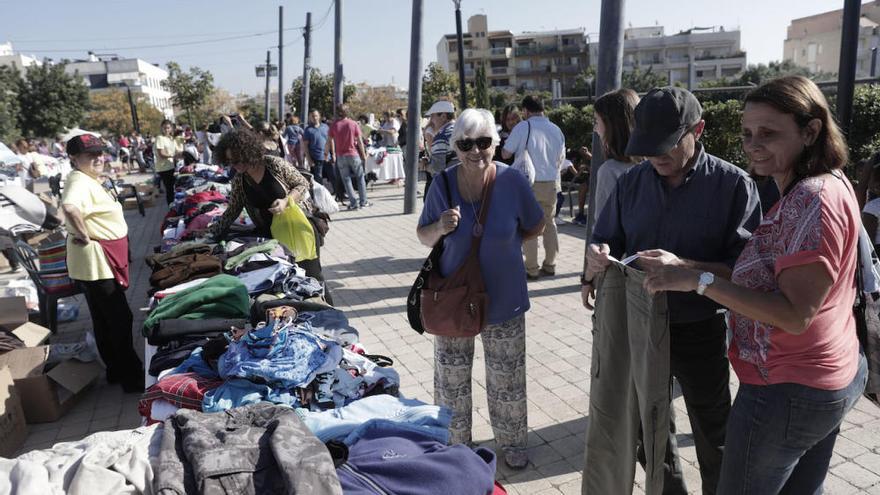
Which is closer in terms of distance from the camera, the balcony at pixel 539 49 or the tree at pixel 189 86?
the tree at pixel 189 86

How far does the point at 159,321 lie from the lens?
3404mm

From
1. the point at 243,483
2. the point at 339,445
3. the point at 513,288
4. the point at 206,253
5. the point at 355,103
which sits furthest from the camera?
the point at 355,103

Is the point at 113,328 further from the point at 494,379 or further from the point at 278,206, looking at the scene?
the point at 494,379

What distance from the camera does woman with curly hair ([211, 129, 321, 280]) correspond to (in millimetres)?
4719

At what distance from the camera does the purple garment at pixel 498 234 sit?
312 centimetres

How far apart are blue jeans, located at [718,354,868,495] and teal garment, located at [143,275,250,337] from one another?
2671mm

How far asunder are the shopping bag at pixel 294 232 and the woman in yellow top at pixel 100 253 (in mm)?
1166

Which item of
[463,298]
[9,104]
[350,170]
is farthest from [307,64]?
[9,104]

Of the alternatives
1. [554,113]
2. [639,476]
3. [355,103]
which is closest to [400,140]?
[554,113]

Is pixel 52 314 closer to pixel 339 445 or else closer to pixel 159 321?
pixel 159 321

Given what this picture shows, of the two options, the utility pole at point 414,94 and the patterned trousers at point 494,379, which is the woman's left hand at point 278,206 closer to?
the patterned trousers at point 494,379

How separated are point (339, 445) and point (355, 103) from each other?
54778 mm

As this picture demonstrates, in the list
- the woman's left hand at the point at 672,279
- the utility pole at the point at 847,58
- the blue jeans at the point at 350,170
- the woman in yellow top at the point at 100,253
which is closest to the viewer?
the woman's left hand at the point at 672,279

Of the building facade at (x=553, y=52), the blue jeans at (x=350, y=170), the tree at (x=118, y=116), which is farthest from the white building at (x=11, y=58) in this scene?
the blue jeans at (x=350, y=170)
